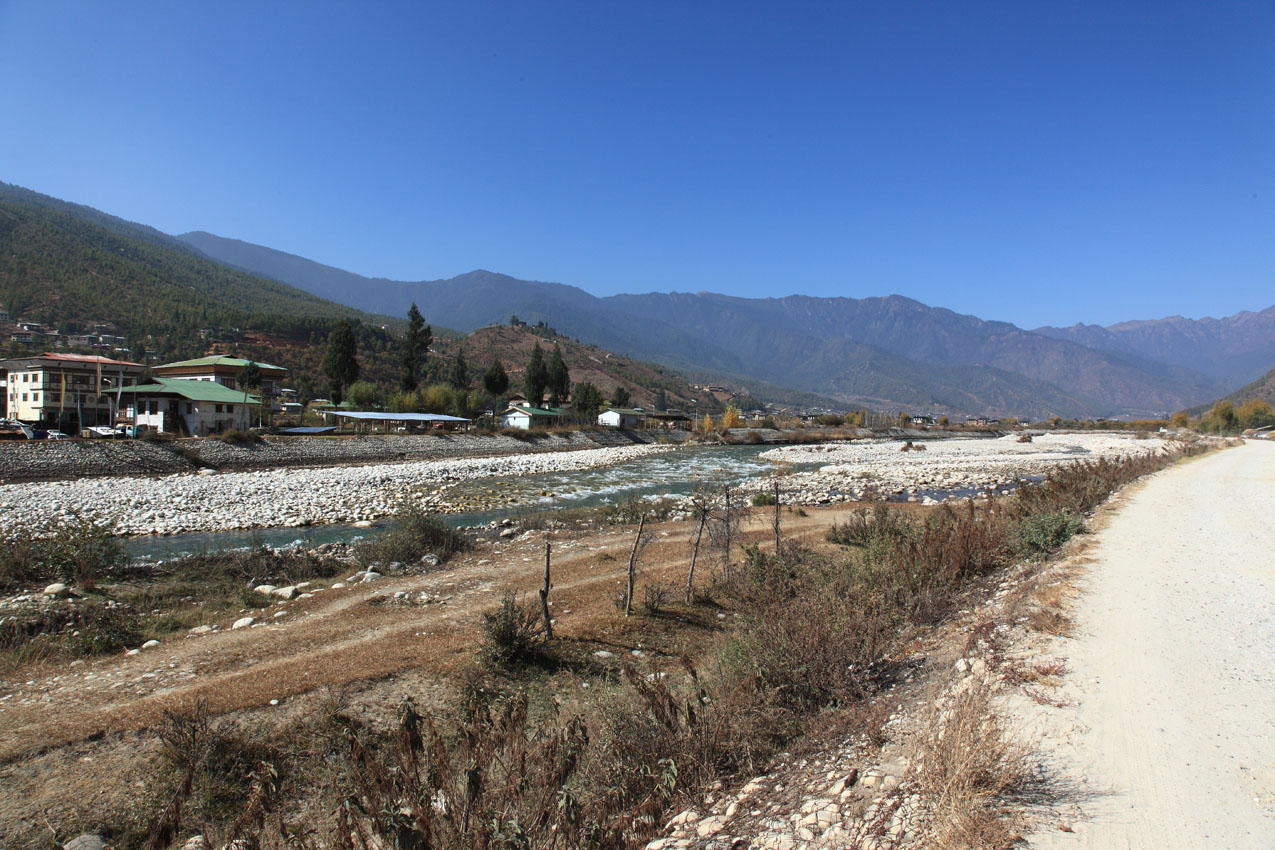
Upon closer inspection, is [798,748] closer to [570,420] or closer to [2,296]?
[570,420]

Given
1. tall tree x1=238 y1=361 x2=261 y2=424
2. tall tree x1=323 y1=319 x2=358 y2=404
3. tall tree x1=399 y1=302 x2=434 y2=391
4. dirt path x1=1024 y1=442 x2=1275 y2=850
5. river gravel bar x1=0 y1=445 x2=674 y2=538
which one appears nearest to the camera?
dirt path x1=1024 y1=442 x2=1275 y2=850

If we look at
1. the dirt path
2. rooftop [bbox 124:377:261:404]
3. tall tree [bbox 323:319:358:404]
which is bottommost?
rooftop [bbox 124:377:261:404]

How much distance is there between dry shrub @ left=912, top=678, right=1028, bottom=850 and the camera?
2629mm

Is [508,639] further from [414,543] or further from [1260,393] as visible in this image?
[1260,393]

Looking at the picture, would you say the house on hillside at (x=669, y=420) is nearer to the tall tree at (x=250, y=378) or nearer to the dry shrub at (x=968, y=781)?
the tall tree at (x=250, y=378)

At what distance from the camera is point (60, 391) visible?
1414 inches

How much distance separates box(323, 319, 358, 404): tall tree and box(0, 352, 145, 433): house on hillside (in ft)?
53.3

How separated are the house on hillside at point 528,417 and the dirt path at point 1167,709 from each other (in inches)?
2281

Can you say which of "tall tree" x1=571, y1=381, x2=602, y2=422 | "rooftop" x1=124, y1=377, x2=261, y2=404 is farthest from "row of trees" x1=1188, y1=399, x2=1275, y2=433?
"rooftop" x1=124, y1=377, x2=261, y2=404

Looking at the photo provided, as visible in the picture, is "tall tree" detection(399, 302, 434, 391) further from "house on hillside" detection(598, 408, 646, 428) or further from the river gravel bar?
the river gravel bar

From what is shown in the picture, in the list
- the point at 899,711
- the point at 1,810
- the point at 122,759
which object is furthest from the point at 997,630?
the point at 1,810

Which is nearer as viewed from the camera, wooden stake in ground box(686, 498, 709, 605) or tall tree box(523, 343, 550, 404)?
wooden stake in ground box(686, 498, 709, 605)

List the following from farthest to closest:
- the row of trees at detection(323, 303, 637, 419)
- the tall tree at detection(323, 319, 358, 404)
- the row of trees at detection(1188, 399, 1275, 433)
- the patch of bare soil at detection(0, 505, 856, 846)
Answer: the row of trees at detection(1188, 399, 1275, 433) → the row of trees at detection(323, 303, 637, 419) → the tall tree at detection(323, 319, 358, 404) → the patch of bare soil at detection(0, 505, 856, 846)

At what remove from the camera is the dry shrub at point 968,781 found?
8.63 ft
